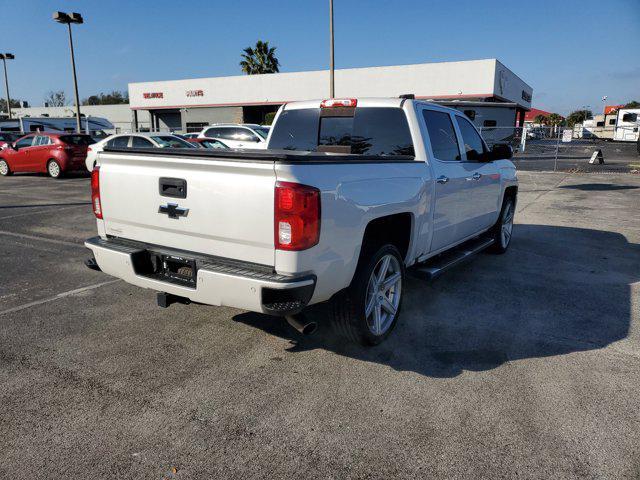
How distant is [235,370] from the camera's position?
11.7 feet

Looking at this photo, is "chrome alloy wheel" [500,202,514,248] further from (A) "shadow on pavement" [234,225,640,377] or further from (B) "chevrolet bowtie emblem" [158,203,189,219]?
(B) "chevrolet bowtie emblem" [158,203,189,219]

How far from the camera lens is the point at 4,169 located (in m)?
19.2

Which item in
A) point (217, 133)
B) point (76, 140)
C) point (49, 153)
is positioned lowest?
point (49, 153)

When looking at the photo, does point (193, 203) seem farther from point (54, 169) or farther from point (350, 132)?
Result: point (54, 169)

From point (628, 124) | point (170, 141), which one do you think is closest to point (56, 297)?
point (170, 141)

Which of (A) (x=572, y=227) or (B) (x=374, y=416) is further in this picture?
(A) (x=572, y=227)

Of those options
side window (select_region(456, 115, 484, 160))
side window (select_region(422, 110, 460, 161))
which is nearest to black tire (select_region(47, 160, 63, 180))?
side window (select_region(456, 115, 484, 160))

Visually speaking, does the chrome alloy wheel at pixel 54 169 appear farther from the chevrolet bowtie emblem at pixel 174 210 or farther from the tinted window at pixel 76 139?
the chevrolet bowtie emblem at pixel 174 210

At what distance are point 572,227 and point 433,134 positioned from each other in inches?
229

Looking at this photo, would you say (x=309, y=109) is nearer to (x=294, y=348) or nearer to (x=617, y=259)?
(x=294, y=348)

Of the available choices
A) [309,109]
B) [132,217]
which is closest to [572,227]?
[309,109]

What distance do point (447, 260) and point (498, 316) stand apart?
0.71m

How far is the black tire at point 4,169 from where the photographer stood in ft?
62.5

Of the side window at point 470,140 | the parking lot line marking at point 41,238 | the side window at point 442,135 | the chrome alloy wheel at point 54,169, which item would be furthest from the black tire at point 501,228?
the chrome alloy wheel at point 54,169
